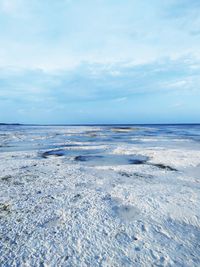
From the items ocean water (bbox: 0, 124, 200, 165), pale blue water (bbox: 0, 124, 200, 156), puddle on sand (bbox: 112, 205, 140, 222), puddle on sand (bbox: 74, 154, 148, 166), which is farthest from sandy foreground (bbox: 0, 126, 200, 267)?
pale blue water (bbox: 0, 124, 200, 156)

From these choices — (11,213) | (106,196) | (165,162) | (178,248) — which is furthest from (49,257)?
(165,162)

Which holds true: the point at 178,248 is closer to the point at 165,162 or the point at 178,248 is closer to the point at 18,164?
the point at 165,162

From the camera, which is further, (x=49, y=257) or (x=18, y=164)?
(x=18, y=164)

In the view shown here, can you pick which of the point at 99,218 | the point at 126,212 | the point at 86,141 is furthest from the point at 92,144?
the point at 99,218

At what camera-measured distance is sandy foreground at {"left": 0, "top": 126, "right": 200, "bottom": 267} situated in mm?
3662

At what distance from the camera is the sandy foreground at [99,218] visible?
3662 millimetres

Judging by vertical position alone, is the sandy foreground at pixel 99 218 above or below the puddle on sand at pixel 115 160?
below

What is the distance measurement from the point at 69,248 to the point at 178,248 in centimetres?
199

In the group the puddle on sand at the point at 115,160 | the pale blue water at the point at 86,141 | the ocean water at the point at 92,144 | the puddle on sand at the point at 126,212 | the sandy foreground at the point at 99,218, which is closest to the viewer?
the sandy foreground at the point at 99,218

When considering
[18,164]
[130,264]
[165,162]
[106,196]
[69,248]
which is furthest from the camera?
[165,162]

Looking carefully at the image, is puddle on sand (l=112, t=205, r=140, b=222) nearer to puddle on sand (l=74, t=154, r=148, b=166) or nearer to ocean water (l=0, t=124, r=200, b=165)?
puddle on sand (l=74, t=154, r=148, b=166)

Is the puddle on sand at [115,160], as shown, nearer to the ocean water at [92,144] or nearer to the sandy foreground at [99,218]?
the ocean water at [92,144]

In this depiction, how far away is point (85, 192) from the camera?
21.5 ft

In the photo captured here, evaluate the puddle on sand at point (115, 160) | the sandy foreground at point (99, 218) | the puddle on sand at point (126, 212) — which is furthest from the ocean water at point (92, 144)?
the puddle on sand at point (126, 212)
